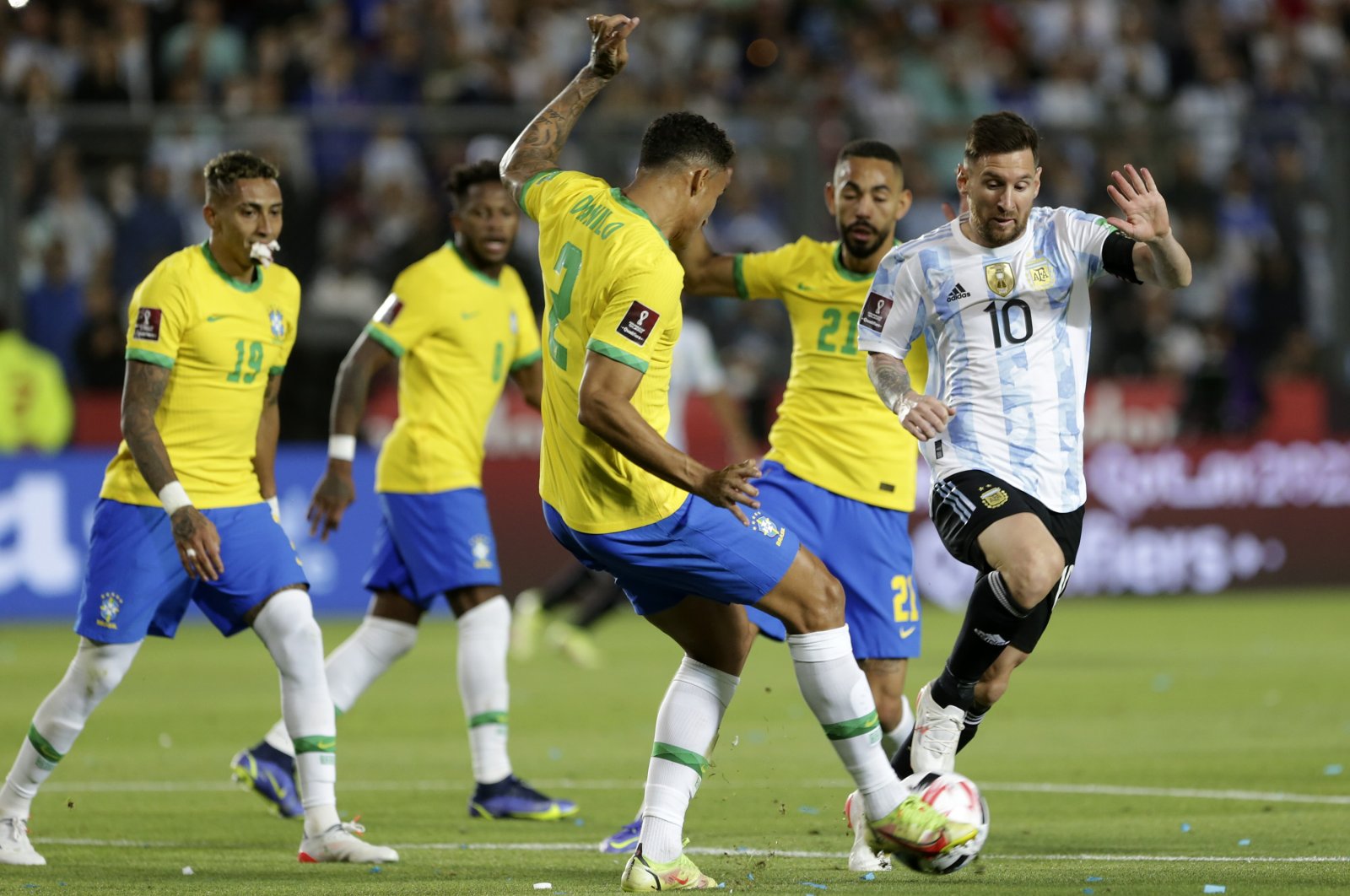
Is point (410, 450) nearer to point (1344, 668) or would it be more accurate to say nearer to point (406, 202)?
point (1344, 668)

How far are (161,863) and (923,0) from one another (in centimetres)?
1752

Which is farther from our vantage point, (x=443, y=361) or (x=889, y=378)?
(x=443, y=361)

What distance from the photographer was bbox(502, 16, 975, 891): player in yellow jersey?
576cm

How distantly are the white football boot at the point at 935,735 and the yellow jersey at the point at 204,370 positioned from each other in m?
2.46

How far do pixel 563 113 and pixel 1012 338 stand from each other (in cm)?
164

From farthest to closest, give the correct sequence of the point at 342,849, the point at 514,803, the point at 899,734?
the point at 514,803 < the point at 899,734 < the point at 342,849

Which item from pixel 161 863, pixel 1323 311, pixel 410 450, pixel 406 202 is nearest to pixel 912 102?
pixel 1323 311

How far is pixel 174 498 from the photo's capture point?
6.62 meters

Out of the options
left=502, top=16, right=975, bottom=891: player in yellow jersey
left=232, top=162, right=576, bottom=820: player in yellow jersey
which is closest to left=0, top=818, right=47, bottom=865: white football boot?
left=232, top=162, right=576, bottom=820: player in yellow jersey

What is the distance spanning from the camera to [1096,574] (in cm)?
1825

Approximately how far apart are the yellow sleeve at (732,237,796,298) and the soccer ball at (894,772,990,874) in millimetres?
2431

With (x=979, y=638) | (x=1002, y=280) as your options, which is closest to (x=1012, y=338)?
(x=1002, y=280)

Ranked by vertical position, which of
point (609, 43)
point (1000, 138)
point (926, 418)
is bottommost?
point (926, 418)

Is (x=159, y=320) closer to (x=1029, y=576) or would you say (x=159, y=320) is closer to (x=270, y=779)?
(x=270, y=779)
